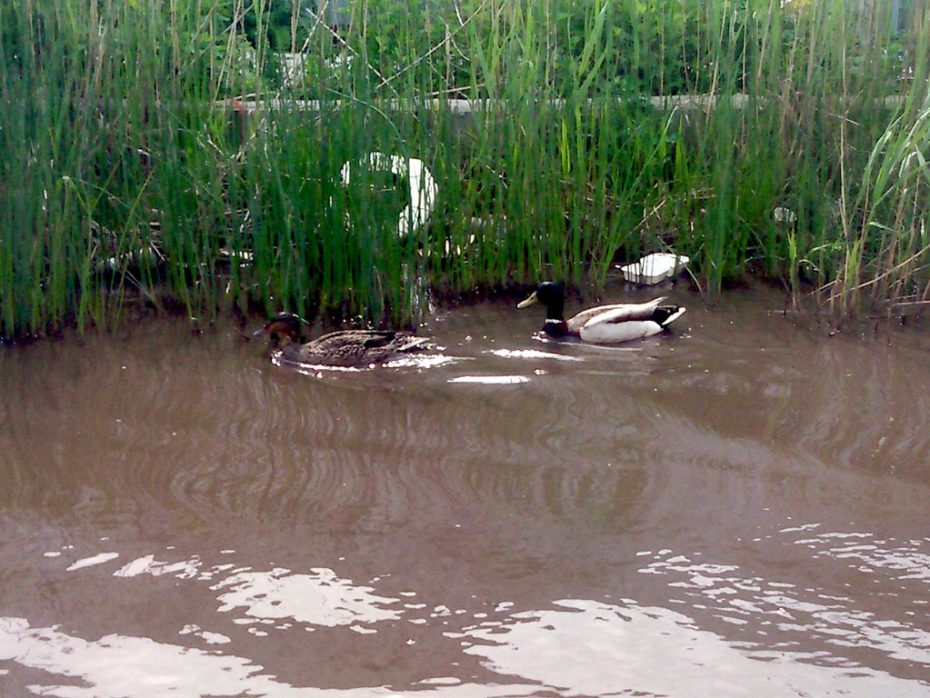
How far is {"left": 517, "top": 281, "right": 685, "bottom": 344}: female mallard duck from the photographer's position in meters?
5.15

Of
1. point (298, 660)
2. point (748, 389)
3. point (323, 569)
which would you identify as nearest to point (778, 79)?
point (748, 389)

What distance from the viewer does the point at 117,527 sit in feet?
10.5

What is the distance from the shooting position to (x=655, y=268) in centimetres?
587

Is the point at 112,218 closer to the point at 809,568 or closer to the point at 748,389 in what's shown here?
the point at 748,389

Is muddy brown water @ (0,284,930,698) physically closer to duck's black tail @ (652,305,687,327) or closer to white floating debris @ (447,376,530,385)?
white floating debris @ (447,376,530,385)

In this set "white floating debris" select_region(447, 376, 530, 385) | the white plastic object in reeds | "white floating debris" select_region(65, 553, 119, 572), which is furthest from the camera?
the white plastic object in reeds

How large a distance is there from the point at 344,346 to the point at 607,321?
118 cm

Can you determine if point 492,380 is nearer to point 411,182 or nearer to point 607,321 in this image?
point 607,321

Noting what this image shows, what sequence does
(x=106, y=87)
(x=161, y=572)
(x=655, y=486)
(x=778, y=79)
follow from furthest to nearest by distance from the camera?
(x=778, y=79) → (x=106, y=87) → (x=655, y=486) → (x=161, y=572)

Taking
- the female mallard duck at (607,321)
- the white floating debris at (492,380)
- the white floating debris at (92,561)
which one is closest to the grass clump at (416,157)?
the female mallard duck at (607,321)

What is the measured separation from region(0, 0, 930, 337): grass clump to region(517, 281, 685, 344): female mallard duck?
352mm

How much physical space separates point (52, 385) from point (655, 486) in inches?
90.5

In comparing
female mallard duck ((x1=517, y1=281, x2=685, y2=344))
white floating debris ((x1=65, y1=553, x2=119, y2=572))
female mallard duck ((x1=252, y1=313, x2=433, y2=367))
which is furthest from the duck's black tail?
white floating debris ((x1=65, y1=553, x2=119, y2=572))

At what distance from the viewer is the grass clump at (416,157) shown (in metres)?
4.81
